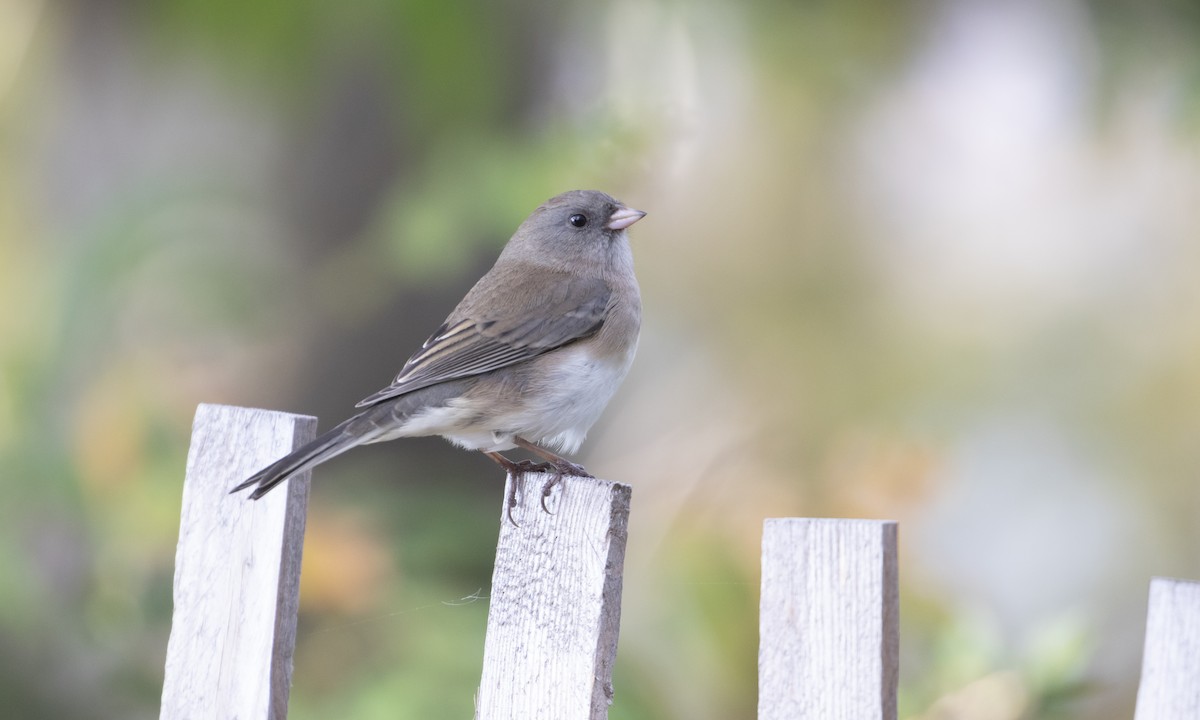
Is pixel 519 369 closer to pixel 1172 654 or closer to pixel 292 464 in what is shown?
pixel 292 464

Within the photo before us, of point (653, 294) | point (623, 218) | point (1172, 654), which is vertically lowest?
point (1172, 654)

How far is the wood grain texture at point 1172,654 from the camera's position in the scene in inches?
50.0

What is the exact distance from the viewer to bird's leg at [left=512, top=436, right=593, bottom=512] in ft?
6.02

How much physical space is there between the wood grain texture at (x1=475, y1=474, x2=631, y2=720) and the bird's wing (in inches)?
32.5

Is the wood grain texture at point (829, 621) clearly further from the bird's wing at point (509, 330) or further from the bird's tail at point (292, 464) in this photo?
the bird's wing at point (509, 330)

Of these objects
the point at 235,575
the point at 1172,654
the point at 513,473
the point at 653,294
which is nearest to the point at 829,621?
the point at 1172,654

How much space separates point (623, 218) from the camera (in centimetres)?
311

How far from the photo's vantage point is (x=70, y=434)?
3699 mm

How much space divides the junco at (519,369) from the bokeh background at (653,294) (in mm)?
807

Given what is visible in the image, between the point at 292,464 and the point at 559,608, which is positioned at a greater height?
the point at 292,464

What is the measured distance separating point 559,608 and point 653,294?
3.01 meters

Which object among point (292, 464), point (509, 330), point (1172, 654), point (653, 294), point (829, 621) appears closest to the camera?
point (1172, 654)

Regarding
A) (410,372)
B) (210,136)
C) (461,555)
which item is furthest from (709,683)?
(210,136)

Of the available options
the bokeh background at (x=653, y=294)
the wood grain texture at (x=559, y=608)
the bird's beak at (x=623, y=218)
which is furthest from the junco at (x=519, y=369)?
the bokeh background at (x=653, y=294)
